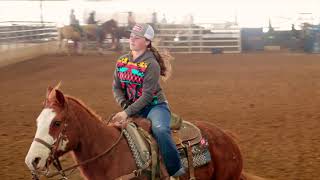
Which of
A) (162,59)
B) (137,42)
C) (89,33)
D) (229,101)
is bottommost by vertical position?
(229,101)

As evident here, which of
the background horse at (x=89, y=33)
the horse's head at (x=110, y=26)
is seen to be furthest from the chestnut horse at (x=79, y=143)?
the horse's head at (x=110, y=26)

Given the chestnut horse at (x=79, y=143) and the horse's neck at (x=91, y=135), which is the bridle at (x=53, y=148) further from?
the horse's neck at (x=91, y=135)

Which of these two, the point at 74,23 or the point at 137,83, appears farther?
the point at 74,23

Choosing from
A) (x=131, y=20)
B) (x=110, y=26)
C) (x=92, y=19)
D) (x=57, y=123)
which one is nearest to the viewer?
(x=57, y=123)

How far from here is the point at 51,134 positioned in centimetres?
364

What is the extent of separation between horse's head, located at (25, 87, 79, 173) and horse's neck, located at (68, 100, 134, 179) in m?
0.15

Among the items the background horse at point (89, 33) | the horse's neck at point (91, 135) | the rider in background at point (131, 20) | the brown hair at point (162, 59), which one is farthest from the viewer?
the rider in background at point (131, 20)

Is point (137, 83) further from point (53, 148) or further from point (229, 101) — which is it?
point (229, 101)

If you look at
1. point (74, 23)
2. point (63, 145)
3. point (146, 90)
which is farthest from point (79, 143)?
point (74, 23)

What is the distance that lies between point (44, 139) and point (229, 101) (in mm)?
9337

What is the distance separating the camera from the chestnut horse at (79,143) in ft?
11.8

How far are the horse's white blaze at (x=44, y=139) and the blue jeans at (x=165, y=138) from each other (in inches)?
34.8

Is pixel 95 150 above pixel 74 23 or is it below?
below

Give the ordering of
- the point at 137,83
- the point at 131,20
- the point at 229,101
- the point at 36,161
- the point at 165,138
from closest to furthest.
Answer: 1. the point at 36,161
2. the point at 165,138
3. the point at 137,83
4. the point at 229,101
5. the point at 131,20
